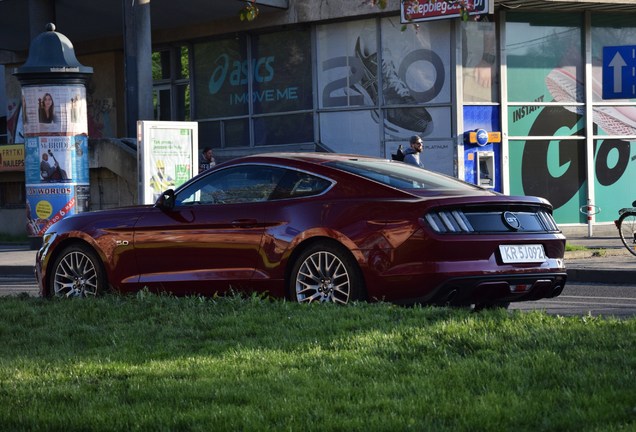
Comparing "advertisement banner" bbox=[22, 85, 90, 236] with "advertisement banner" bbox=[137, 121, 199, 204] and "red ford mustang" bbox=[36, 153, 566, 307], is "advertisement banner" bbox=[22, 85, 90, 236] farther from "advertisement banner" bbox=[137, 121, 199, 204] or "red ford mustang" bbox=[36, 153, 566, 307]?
"red ford mustang" bbox=[36, 153, 566, 307]

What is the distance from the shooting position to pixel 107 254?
33.2 ft

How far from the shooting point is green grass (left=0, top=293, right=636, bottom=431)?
4.66m

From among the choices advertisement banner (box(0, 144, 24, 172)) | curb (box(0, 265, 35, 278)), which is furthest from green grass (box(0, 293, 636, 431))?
advertisement banner (box(0, 144, 24, 172))

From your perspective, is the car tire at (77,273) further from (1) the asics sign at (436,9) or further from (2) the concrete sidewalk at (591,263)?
(1) the asics sign at (436,9)

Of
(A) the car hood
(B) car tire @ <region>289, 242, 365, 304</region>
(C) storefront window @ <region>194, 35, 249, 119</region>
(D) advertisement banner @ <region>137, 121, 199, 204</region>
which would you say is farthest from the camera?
(C) storefront window @ <region>194, 35, 249, 119</region>

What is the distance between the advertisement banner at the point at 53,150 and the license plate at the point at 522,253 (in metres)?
14.3

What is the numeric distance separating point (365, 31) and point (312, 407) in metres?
24.5

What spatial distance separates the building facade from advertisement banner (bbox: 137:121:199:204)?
718 cm

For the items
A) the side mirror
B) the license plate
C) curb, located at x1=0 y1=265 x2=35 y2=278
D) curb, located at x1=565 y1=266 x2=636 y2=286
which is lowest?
curb, located at x1=0 y1=265 x2=35 y2=278

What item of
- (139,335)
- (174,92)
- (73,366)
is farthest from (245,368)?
(174,92)

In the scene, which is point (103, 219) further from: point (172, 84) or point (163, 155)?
point (172, 84)

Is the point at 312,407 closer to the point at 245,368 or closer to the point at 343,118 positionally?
the point at 245,368

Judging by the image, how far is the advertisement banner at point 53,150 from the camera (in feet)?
70.5

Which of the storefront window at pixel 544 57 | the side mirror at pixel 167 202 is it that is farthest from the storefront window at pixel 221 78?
the side mirror at pixel 167 202
